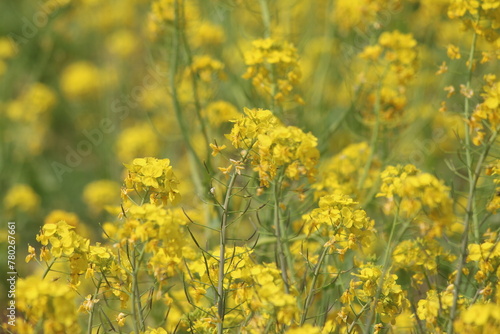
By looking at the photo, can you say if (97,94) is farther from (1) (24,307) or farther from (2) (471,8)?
(1) (24,307)

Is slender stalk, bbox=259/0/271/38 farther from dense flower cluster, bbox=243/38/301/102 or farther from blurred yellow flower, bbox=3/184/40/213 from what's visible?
blurred yellow flower, bbox=3/184/40/213

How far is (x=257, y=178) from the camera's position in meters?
1.83

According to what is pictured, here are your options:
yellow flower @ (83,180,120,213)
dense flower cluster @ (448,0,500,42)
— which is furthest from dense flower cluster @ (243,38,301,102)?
yellow flower @ (83,180,120,213)

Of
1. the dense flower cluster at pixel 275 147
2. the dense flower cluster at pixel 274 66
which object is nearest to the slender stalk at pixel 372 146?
the dense flower cluster at pixel 274 66

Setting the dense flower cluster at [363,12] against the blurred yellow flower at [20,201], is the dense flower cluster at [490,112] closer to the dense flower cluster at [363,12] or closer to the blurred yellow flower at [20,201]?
the dense flower cluster at [363,12]

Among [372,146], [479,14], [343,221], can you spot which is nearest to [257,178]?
[343,221]

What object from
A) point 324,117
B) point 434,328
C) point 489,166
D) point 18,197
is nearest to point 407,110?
point 324,117

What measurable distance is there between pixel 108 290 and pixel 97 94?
13.7 ft

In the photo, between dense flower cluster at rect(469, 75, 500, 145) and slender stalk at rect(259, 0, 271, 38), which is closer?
dense flower cluster at rect(469, 75, 500, 145)

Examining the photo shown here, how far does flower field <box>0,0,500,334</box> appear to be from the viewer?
1.79 m

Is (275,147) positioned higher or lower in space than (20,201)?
lower

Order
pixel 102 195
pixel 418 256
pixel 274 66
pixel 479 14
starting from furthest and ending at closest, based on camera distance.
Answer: pixel 102 195 < pixel 274 66 < pixel 479 14 < pixel 418 256

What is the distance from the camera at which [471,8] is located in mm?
2330

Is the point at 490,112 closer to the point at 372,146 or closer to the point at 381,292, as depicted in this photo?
the point at 381,292
